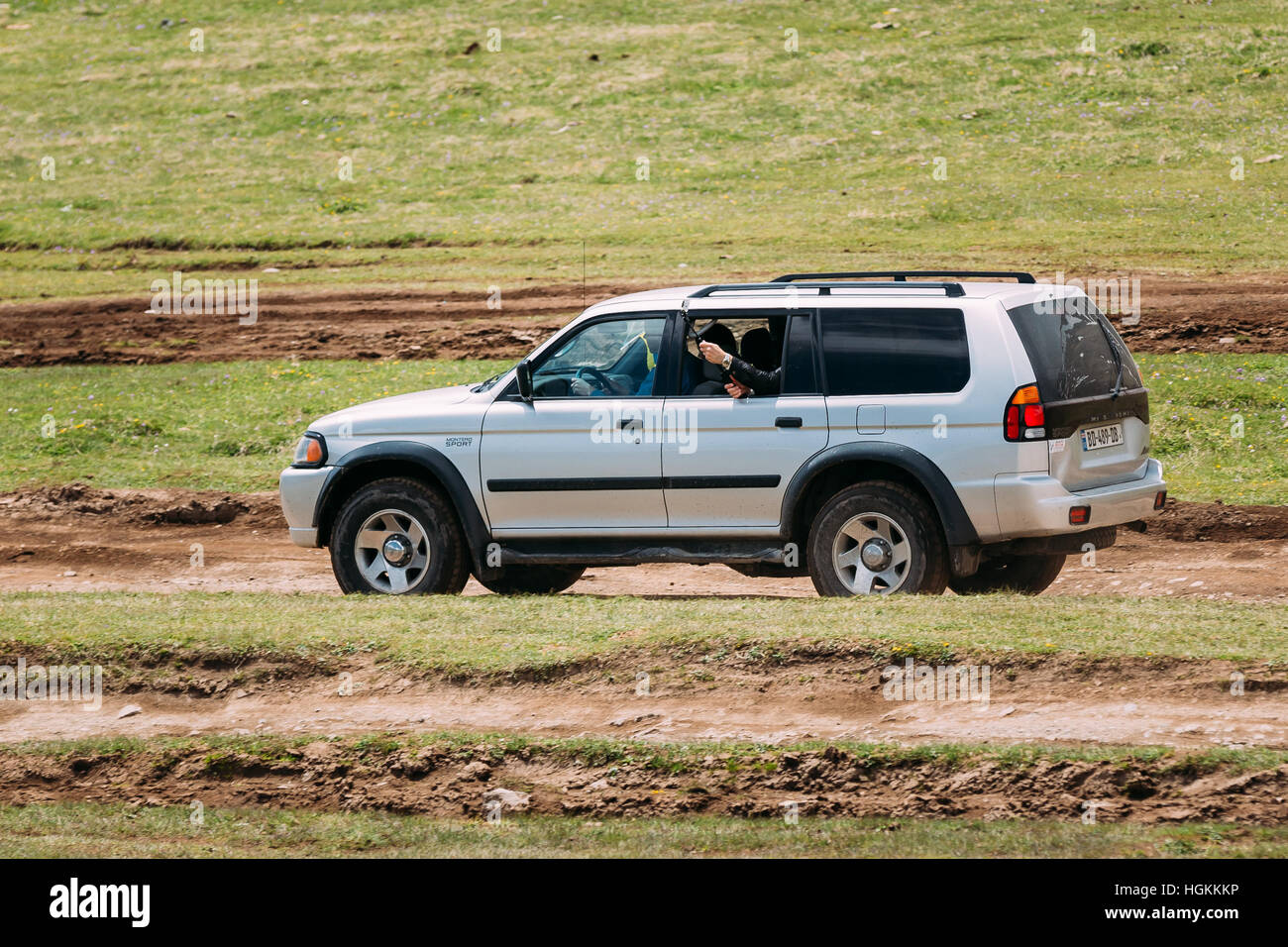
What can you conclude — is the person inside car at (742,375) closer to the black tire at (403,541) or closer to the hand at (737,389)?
the hand at (737,389)

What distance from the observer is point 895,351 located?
9.42 m

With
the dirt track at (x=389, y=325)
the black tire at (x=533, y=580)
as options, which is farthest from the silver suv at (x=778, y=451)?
the dirt track at (x=389, y=325)

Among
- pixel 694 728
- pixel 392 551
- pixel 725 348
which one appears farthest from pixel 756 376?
pixel 694 728

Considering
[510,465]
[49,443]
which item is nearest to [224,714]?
[510,465]

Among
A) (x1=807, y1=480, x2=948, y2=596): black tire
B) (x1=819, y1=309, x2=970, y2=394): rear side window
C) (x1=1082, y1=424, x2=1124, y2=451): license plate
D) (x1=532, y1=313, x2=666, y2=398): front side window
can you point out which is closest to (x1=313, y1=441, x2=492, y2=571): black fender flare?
(x1=532, y1=313, x2=666, y2=398): front side window

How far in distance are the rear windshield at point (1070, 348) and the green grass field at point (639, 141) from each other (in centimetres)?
1351

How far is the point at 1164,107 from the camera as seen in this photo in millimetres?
30234

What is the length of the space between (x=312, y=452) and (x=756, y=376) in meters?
2.96

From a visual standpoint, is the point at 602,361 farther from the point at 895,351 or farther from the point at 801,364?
the point at 895,351

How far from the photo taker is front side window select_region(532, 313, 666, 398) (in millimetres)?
9945

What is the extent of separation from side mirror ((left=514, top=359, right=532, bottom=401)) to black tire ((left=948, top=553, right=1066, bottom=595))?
3042mm

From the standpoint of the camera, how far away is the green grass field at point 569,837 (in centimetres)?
608

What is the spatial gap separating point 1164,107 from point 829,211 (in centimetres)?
796
